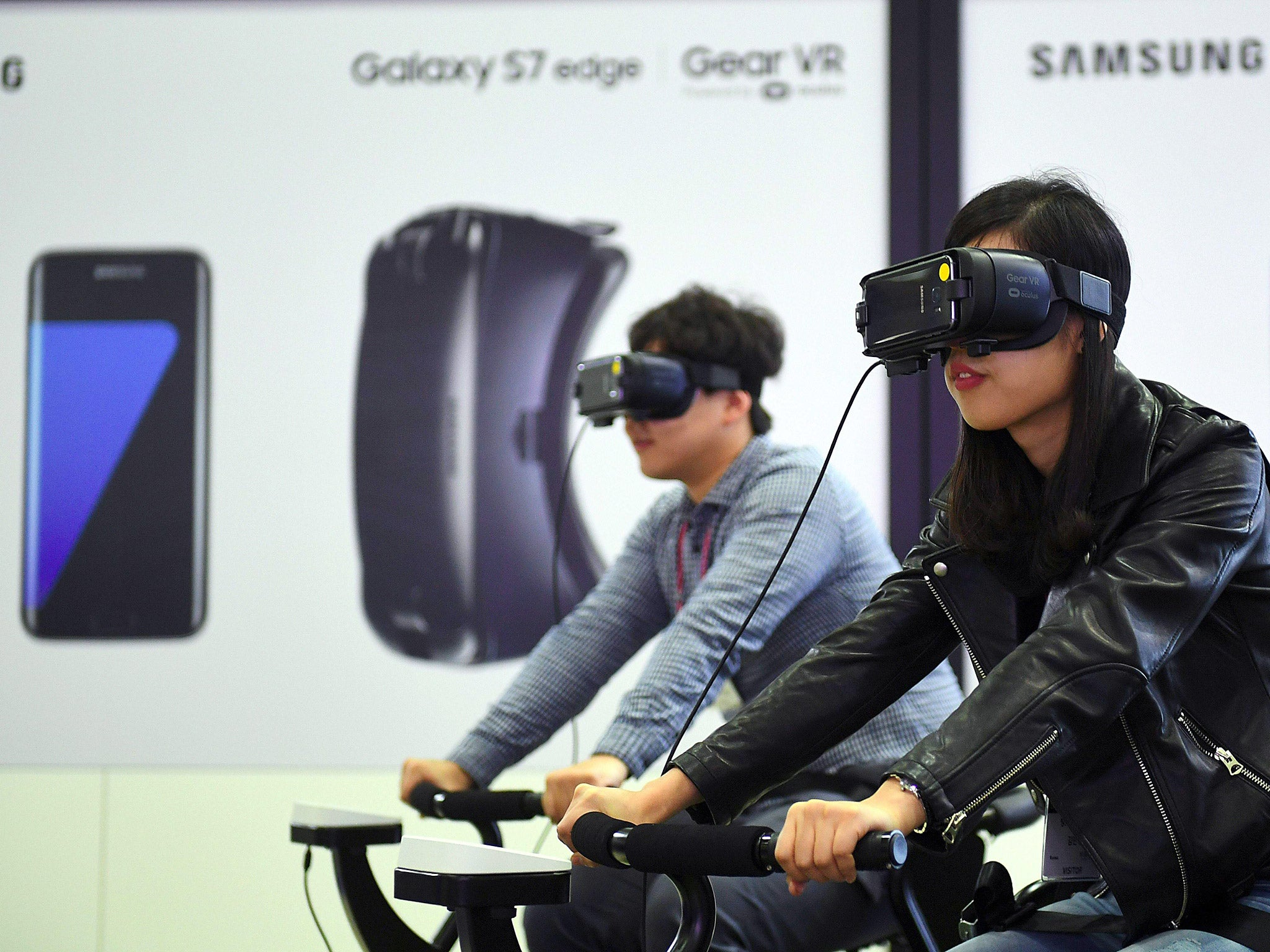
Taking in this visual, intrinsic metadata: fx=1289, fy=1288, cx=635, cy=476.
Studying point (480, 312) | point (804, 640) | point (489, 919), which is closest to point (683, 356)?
point (804, 640)

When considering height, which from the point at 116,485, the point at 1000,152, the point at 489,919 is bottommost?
the point at 489,919

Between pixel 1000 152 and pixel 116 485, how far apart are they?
2.14m

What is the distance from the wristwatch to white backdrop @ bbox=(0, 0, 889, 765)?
183 centimetres

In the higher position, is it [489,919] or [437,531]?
[437,531]

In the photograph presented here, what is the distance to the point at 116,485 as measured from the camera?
9.73ft

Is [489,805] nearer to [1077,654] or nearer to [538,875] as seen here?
[538,875]

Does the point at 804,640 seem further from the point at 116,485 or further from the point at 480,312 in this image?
the point at 116,485

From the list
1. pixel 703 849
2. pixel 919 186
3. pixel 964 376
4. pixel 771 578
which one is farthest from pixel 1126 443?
pixel 919 186

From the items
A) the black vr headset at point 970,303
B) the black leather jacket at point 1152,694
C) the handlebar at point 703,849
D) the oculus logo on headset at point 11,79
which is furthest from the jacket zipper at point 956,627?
the oculus logo on headset at point 11,79

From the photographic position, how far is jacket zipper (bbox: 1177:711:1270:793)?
3.57ft

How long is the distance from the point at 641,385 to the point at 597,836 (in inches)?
37.6

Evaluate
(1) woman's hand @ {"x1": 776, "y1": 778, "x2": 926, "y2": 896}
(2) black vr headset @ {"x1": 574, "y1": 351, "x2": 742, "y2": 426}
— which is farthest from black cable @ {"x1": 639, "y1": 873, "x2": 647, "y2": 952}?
(2) black vr headset @ {"x1": 574, "y1": 351, "x2": 742, "y2": 426}

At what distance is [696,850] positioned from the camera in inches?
41.0

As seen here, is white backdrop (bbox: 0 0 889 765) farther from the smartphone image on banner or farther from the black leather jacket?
the black leather jacket
